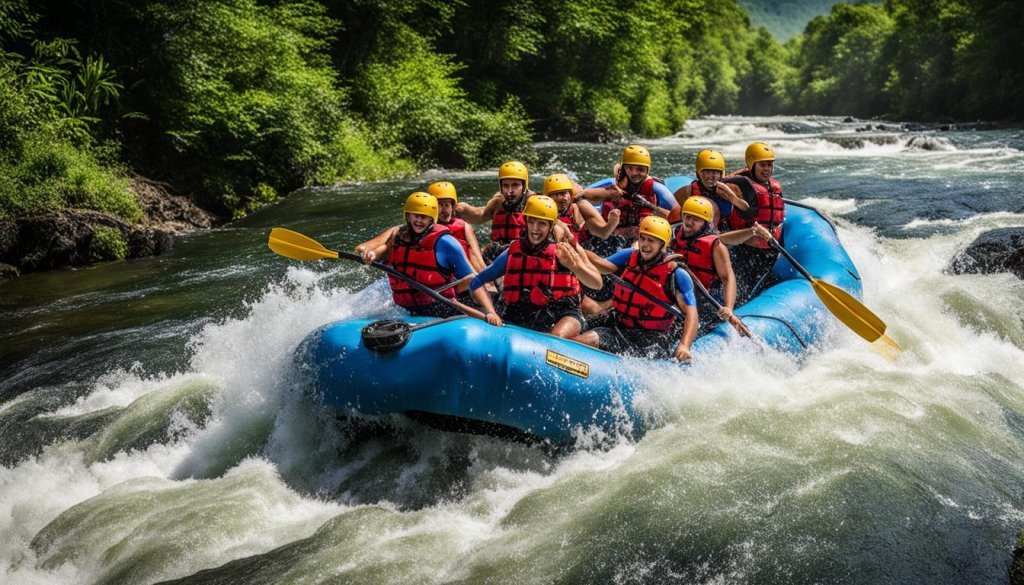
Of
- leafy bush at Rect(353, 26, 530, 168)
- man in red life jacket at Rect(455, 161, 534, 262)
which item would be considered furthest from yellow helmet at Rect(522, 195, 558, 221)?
leafy bush at Rect(353, 26, 530, 168)

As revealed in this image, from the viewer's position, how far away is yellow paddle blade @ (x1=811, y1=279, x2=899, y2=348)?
5.48 metres

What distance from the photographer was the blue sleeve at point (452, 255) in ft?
16.1

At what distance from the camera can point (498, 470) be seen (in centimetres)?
423

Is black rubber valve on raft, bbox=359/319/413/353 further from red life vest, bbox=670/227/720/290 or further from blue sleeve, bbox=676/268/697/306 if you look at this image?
red life vest, bbox=670/227/720/290

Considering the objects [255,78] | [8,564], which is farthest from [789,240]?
[255,78]

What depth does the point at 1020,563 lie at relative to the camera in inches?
118

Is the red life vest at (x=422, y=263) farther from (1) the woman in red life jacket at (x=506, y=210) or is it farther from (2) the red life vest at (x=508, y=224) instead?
(2) the red life vest at (x=508, y=224)

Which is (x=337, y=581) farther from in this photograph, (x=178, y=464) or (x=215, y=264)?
(x=215, y=264)

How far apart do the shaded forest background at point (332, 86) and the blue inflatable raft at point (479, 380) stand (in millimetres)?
6586

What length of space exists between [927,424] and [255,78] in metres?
12.0

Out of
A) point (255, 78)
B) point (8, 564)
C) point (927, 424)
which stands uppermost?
A: point (255, 78)

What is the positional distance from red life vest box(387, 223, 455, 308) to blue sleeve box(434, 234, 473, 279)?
0.03 m

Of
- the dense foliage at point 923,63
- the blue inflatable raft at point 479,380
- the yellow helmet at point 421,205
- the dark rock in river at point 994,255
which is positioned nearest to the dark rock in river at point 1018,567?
the blue inflatable raft at point 479,380

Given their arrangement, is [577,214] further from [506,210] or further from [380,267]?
[380,267]
